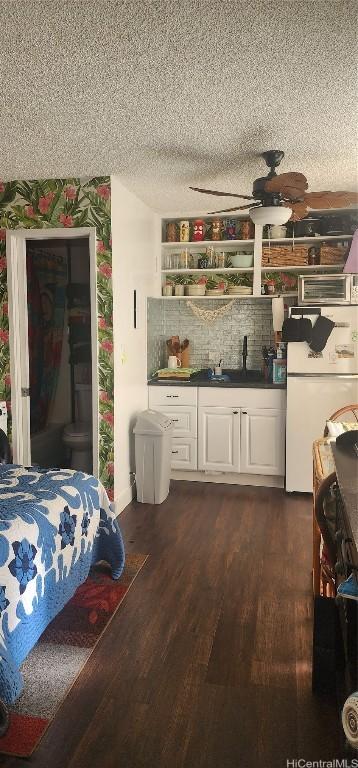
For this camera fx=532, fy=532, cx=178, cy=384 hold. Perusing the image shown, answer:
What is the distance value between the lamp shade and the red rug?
2.26m

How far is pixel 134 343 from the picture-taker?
4461mm

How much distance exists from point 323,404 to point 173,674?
8.80 ft

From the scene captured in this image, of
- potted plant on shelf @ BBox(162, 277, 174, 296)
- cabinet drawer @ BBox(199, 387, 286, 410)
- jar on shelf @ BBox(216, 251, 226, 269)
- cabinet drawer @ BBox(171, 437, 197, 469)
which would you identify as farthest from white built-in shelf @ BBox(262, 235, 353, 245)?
cabinet drawer @ BBox(171, 437, 197, 469)

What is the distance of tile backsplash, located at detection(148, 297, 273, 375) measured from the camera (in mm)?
5176

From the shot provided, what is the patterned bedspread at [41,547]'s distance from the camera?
197 cm

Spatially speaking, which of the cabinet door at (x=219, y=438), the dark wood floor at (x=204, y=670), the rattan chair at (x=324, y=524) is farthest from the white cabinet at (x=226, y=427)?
the rattan chair at (x=324, y=524)

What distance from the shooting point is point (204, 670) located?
2.23 m

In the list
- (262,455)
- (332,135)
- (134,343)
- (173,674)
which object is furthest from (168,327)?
(173,674)

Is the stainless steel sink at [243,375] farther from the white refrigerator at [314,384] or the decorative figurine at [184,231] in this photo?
the decorative figurine at [184,231]

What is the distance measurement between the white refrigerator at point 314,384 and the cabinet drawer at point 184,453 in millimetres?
849

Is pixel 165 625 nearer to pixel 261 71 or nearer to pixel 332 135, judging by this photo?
pixel 261 71

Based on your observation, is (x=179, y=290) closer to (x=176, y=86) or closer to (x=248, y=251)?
(x=248, y=251)

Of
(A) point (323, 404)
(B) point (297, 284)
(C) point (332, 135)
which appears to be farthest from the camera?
(B) point (297, 284)

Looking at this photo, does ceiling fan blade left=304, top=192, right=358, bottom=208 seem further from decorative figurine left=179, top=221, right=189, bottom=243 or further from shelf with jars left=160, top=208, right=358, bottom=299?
decorative figurine left=179, top=221, right=189, bottom=243
